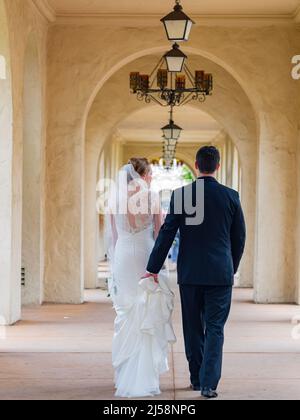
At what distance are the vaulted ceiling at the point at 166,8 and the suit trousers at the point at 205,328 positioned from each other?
21.7ft

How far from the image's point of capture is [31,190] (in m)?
12.3

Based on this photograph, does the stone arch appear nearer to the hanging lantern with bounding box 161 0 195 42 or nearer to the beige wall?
the beige wall

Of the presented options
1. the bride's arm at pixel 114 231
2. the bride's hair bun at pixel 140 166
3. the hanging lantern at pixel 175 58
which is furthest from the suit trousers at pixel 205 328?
the hanging lantern at pixel 175 58

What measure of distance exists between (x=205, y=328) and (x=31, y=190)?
6600mm

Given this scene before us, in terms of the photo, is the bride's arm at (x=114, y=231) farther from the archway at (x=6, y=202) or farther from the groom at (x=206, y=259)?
the archway at (x=6, y=202)

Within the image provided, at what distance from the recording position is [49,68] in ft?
41.8

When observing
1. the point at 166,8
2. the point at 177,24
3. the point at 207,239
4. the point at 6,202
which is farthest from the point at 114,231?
the point at 166,8

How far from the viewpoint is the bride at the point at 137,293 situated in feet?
20.5

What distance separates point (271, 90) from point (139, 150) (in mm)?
19886

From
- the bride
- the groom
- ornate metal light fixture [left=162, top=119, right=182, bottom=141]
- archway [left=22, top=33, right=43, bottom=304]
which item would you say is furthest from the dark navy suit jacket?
ornate metal light fixture [left=162, top=119, right=182, bottom=141]

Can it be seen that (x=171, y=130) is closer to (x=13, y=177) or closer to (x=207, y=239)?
(x=13, y=177)

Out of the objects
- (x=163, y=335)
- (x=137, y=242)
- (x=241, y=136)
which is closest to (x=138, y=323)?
(x=163, y=335)

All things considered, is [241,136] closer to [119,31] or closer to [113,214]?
[119,31]
